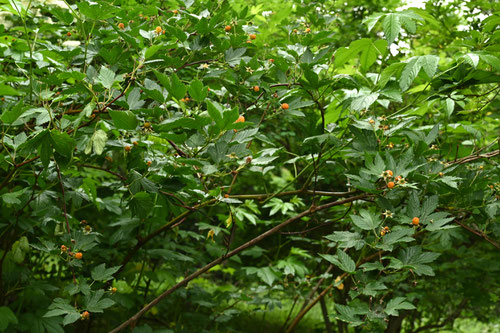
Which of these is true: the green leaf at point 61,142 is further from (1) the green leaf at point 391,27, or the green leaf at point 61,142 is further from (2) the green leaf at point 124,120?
(1) the green leaf at point 391,27

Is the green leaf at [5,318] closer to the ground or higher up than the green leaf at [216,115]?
closer to the ground

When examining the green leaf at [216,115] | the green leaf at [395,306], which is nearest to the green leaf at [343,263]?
the green leaf at [395,306]

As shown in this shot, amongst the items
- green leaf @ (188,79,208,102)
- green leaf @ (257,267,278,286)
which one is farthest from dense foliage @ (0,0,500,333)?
green leaf @ (257,267,278,286)

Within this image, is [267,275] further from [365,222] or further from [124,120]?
[124,120]

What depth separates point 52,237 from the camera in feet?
6.78

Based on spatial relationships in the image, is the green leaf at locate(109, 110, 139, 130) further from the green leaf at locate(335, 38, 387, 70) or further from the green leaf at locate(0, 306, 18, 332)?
the green leaf at locate(0, 306, 18, 332)

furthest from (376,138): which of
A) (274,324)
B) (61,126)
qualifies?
(274,324)

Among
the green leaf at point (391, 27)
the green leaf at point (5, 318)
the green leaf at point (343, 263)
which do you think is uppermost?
the green leaf at point (391, 27)

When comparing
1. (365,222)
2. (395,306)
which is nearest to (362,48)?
(365,222)

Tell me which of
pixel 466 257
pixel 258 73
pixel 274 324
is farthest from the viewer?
pixel 274 324

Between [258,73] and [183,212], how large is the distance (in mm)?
658

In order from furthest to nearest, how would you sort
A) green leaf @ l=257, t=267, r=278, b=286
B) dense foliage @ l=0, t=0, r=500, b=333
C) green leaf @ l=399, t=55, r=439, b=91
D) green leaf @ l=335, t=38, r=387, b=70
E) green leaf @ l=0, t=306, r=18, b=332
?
green leaf @ l=257, t=267, r=278, b=286, green leaf @ l=0, t=306, r=18, b=332, green leaf @ l=335, t=38, r=387, b=70, green leaf @ l=399, t=55, r=439, b=91, dense foliage @ l=0, t=0, r=500, b=333

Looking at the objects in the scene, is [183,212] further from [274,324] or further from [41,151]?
[274,324]

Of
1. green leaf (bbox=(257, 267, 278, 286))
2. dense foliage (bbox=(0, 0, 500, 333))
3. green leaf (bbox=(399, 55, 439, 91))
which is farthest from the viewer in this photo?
green leaf (bbox=(257, 267, 278, 286))
